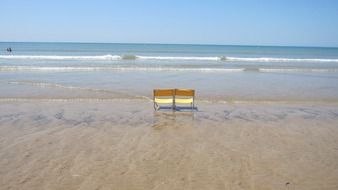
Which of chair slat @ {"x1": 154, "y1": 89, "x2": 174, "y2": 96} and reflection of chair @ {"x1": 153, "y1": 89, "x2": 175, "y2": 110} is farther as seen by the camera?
chair slat @ {"x1": 154, "y1": 89, "x2": 174, "y2": 96}

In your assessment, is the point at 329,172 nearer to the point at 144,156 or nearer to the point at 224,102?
the point at 144,156

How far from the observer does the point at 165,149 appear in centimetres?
717

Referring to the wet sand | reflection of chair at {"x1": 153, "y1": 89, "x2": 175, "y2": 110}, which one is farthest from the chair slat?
the wet sand

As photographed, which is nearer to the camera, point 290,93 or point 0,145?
point 0,145

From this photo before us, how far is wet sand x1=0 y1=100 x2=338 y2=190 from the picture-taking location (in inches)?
219

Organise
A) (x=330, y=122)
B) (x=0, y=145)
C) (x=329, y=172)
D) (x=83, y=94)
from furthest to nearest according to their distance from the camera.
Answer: (x=83, y=94) < (x=330, y=122) < (x=0, y=145) < (x=329, y=172)

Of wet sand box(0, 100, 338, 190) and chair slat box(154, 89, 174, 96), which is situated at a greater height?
chair slat box(154, 89, 174, 96)

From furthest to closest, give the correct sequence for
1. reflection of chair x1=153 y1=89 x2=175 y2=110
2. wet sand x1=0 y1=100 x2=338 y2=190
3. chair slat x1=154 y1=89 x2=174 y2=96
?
chair slat x1=154 y1=89 x2=174 y2=96 → reflection of chair x1=153 y1=89 x2=175 y2=110 → wet sand x1=0 y1=100 x2=338 y2=190

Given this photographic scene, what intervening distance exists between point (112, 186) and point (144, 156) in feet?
4.79

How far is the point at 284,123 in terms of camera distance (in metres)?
9.91

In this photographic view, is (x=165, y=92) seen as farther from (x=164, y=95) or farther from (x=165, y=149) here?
(x=165, y=149)

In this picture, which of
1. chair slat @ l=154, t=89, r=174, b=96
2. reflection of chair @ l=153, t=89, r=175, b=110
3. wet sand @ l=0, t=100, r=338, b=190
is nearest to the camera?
wet sand @ l=0, t=100, r=338, b=190

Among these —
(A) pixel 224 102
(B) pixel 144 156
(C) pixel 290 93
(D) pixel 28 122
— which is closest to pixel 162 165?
(B) pixel 144 156

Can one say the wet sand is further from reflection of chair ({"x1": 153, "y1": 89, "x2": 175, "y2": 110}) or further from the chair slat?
the chair slat
